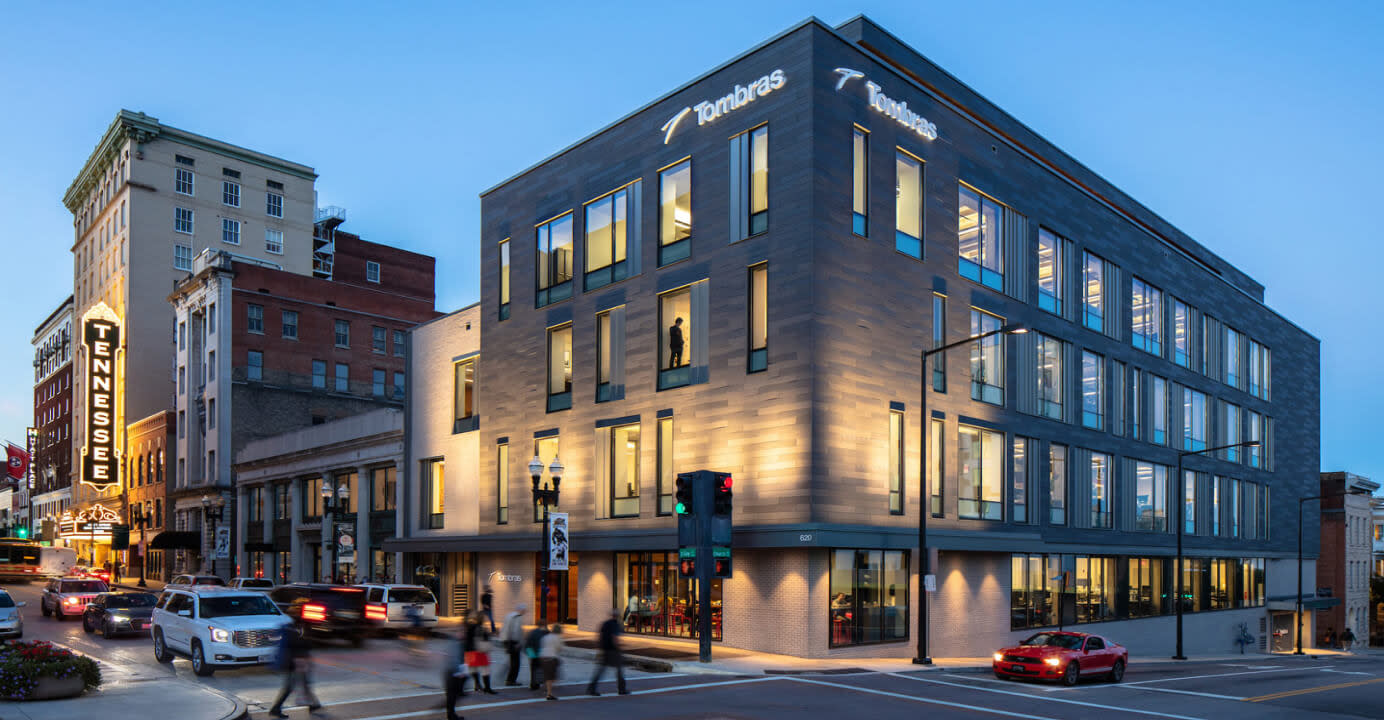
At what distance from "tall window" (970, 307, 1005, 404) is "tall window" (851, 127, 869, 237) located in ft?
23.2

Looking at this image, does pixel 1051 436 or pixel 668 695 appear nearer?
pixel 668 695

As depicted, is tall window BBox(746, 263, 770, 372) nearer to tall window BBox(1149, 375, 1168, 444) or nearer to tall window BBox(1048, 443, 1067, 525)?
tall window BBox(1048, 443, 1067, 525)

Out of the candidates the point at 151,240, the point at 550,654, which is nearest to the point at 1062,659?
the point at 550,654

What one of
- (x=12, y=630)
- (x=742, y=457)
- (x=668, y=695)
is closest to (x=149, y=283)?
(x=12, y=630)

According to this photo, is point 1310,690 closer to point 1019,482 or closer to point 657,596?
point 1019,482

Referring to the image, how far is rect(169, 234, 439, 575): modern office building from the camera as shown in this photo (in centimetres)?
7550

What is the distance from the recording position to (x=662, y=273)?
120 ft

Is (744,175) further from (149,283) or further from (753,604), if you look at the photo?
→ (149,283)

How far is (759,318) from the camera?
33375mm

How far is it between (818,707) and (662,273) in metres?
18.8

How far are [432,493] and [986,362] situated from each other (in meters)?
25.2

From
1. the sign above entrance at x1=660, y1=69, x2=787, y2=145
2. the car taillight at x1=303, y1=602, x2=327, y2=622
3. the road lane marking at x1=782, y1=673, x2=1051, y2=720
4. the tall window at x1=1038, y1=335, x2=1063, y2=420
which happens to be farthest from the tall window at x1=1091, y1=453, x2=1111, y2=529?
the car taillight at x1=303, y1=602, x2=327, y2=622

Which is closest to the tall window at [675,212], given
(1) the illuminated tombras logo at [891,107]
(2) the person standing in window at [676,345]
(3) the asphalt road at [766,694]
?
(2) the person standing in window at [676,345]

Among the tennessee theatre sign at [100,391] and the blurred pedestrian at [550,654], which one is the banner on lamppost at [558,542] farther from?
the tennessee theatre sign at [100,391]
